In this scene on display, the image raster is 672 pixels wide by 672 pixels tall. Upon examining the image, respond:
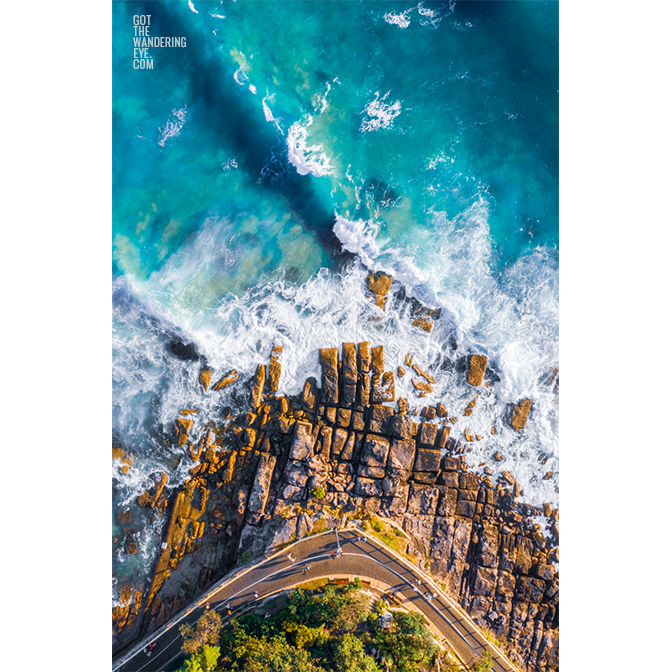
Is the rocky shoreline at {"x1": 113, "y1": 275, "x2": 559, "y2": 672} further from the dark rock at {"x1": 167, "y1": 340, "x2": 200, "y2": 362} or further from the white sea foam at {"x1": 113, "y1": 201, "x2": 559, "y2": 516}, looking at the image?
the dark rock at {"x1": 167, "y1": 340, "x2": 200, "y2": 362}

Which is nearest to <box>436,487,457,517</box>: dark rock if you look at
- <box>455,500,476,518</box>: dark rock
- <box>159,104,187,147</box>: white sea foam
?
<box>455,500,476,518</box>: dark rock

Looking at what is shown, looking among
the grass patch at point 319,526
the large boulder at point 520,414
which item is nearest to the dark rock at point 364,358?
the grass patch at point 319,526

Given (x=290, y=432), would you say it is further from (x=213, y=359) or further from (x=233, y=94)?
(x=233, y=94)

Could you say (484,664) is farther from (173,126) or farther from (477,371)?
(173,126)

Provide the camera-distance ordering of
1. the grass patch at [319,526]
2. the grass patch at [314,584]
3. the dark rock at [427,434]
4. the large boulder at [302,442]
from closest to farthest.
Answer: the grass patch at [314,584] < the grass patch at [319,526] < the large boulder at [302,442] < the dark rock at [427,434]

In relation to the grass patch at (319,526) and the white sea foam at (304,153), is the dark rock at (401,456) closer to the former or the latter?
the grass patch at (319,526)
